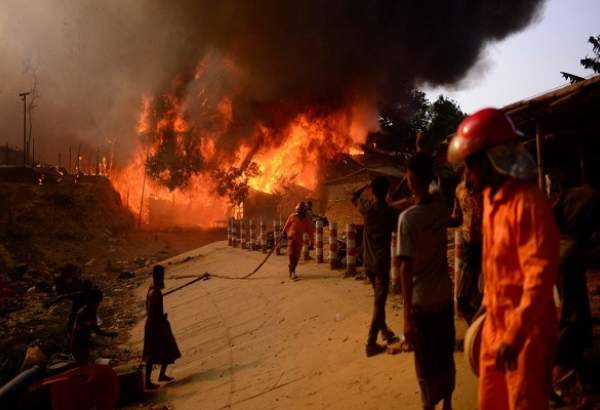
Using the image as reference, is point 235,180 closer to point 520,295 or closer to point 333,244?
point 333,244

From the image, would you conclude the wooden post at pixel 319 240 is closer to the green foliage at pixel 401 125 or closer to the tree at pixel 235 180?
the tree at pixel 235 180

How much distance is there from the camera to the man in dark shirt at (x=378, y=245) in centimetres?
532

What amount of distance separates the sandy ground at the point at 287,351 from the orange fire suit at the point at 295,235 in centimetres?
44

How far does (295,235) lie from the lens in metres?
10.5

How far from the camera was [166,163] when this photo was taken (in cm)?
3123

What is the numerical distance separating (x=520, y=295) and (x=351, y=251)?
7.49 metres

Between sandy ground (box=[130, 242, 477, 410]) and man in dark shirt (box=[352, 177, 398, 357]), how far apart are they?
0.86 ft

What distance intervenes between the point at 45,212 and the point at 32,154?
2169cm

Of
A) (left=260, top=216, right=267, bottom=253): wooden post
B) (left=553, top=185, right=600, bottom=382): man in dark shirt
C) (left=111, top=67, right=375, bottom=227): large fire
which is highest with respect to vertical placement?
(left=111, top=67, right=375, bottom=227): large fire

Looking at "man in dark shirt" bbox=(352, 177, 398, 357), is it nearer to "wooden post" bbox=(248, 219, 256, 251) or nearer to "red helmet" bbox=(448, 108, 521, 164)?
"red helmet" bbox=(448, 108, 521, 164)

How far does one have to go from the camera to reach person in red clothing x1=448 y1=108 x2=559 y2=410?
6.99ft

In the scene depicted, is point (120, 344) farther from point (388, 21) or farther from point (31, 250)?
point (388, 21)

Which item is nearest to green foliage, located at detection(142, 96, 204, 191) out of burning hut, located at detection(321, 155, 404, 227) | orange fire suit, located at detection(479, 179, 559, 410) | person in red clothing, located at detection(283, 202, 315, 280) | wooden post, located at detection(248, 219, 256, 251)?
burning hut, located at detection(321, 155, 404, 227)

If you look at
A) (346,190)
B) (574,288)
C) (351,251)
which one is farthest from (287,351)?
(346,190)
